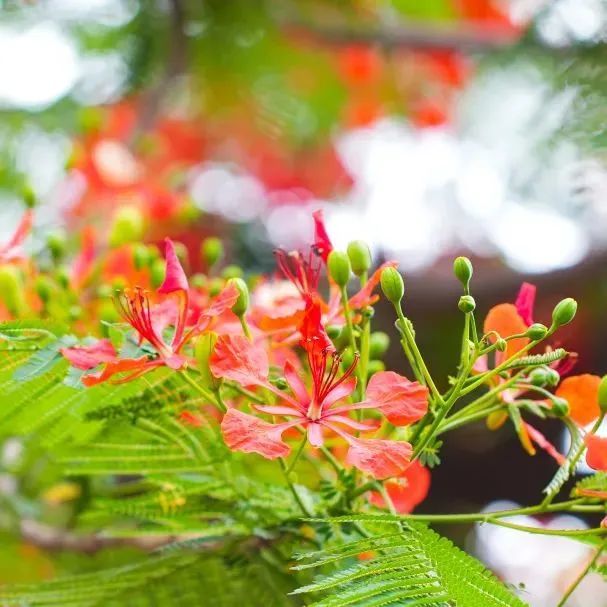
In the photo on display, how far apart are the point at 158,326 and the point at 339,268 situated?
6.5 inches

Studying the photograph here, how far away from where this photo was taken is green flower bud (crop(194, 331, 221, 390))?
81 centimetres

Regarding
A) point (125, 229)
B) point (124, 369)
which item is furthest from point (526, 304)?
point (125, 229)

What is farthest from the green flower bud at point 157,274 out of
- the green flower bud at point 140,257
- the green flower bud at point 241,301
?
the green flower bud at point 241,301

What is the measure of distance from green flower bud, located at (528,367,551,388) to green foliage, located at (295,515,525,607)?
17 cm

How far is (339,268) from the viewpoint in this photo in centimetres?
87

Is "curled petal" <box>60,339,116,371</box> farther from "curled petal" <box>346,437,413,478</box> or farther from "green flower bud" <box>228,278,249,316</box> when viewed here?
"curled petal" <box>346,437,413,478</box>

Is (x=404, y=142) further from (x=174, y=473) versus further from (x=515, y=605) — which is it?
(x=515, y=605)

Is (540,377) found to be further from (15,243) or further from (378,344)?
(15,243)

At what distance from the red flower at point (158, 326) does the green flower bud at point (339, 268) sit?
93mm

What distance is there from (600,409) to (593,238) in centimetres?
175

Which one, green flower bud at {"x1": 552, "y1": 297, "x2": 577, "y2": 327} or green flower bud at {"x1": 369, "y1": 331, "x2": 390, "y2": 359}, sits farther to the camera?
green flower bud at {"x1": 369, "y1": 331, "x2": 390, "y2": 359}

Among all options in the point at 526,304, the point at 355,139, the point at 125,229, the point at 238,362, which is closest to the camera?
the point at 238,362

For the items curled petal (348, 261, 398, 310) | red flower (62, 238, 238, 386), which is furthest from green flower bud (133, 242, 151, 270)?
curled petal (348, 261, 398, 310)

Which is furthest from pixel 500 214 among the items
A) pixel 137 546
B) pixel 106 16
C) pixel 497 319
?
pixel 497 319
